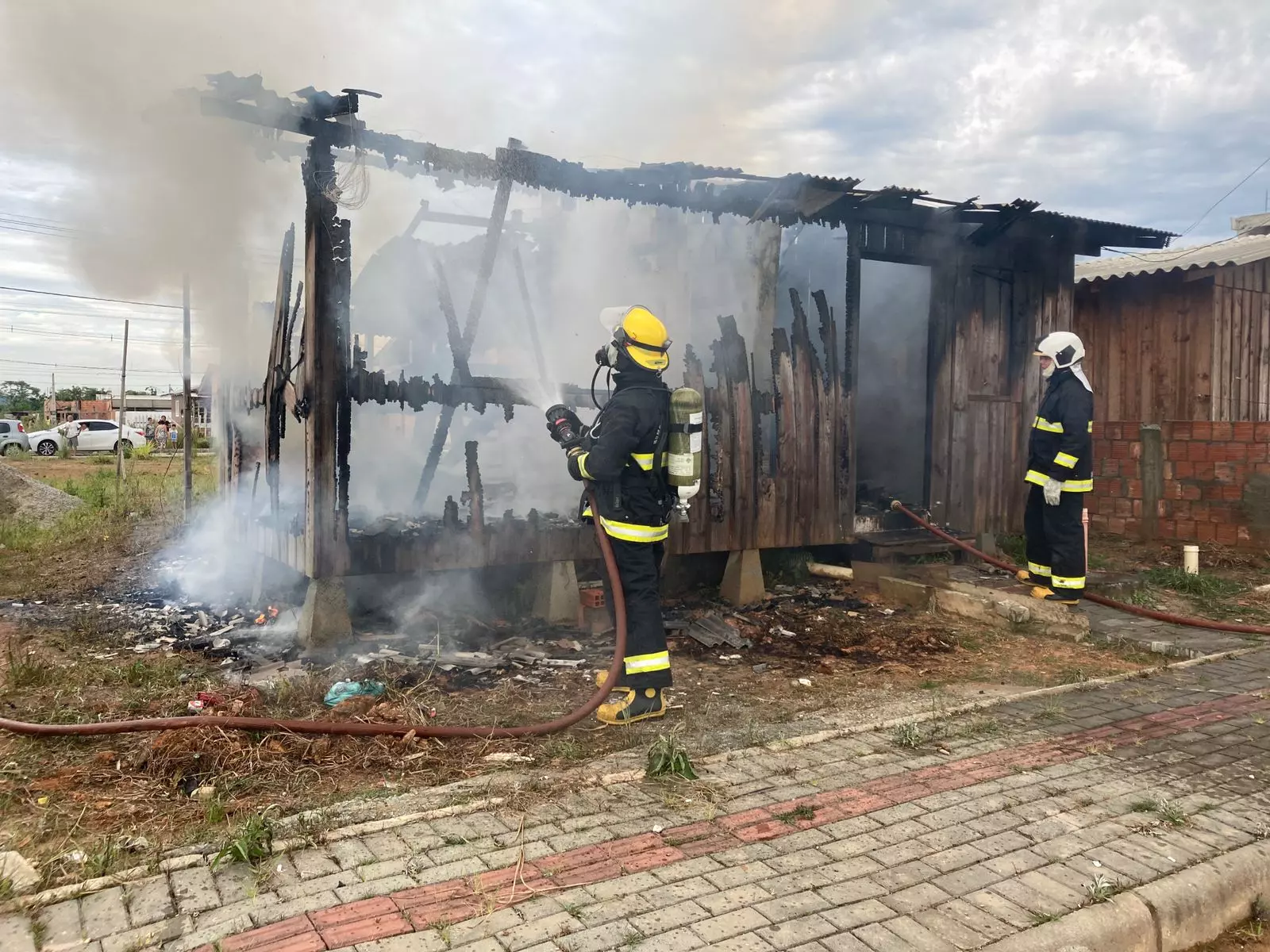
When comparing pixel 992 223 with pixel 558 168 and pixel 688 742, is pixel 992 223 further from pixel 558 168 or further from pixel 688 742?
pixel 688 742

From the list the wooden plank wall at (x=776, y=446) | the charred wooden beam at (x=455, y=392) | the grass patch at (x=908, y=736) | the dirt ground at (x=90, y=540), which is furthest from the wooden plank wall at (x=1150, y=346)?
the dirt ground at (x=90, y=540)

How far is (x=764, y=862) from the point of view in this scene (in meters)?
3.23

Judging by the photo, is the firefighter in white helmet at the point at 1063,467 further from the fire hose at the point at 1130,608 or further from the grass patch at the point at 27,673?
the grass patch at the point at 27,673

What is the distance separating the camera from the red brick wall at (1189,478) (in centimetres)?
1026

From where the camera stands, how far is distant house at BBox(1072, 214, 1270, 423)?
1212cm

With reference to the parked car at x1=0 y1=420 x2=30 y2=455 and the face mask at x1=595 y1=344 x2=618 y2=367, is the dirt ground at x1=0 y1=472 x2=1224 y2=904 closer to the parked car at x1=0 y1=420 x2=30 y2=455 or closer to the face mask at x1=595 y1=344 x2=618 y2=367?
the face mask at x1=595 y1=344 x2=618 y2=367

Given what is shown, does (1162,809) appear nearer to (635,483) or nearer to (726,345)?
(635,483)

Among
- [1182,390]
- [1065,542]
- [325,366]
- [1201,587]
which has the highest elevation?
[1182,390]

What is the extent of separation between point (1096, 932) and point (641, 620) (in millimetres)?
2695

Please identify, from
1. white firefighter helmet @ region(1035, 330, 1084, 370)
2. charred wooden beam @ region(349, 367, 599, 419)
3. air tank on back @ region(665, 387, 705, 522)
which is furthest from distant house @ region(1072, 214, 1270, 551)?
air tank on back @ region(665, 387, 705, 522)

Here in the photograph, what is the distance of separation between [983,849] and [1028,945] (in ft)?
2.05

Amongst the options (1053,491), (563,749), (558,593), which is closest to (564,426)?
(563,749)

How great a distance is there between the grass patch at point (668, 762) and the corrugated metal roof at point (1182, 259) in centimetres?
1103

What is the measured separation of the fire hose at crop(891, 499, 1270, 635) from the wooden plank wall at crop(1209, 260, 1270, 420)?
19.2ft
